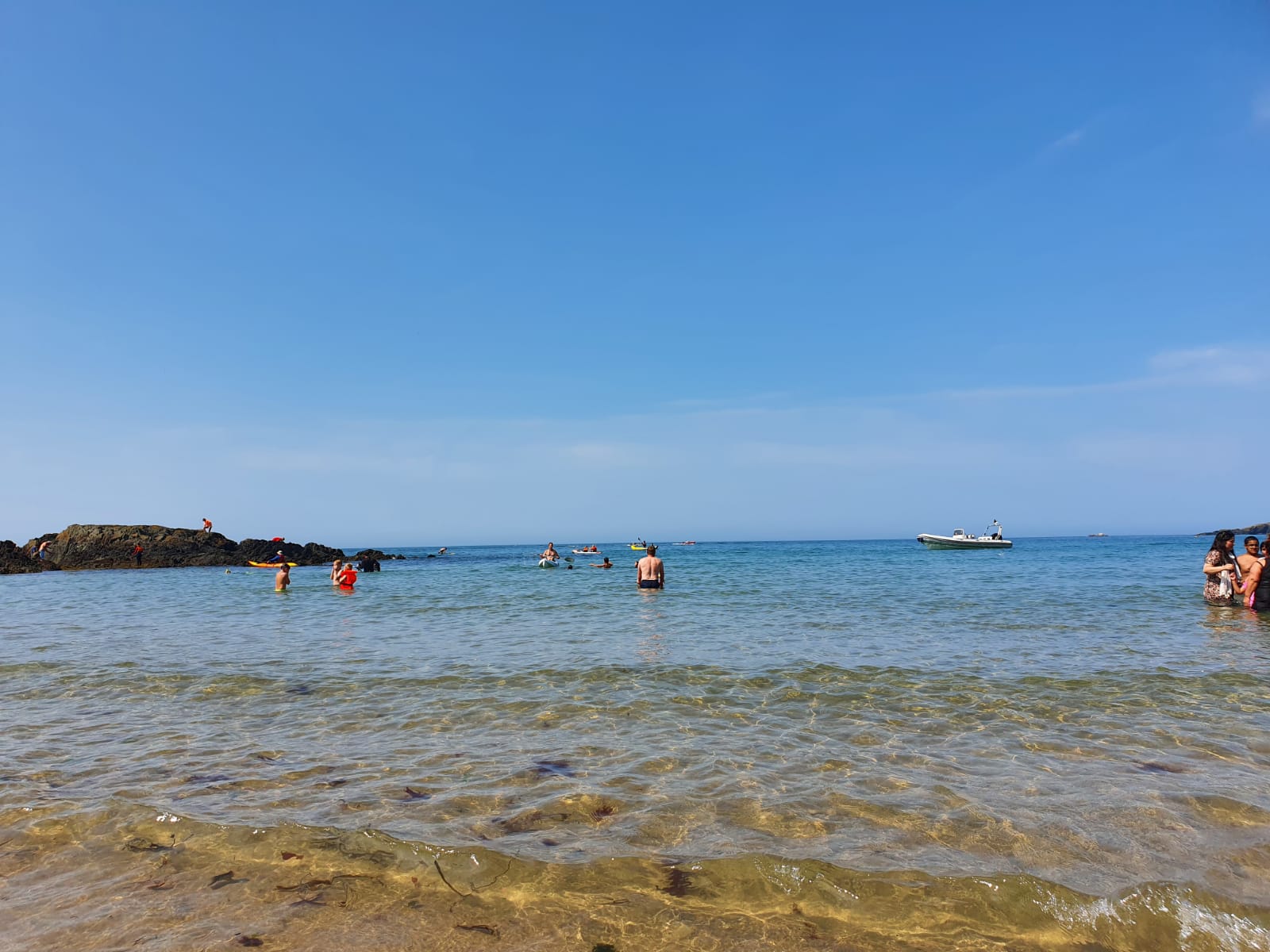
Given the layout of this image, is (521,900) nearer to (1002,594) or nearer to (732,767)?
(732,767)

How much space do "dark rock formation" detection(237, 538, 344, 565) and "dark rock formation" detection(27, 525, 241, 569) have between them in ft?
3.34

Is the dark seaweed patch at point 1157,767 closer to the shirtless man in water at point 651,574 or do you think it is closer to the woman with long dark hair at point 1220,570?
the woman with long dark hair at point 1220,570

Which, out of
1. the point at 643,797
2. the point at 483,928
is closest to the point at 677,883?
the point at 483,928

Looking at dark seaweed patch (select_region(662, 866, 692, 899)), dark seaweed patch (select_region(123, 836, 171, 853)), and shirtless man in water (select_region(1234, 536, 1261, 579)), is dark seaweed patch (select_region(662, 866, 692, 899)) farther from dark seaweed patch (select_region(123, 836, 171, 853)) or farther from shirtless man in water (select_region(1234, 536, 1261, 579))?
shirtless man in water (select_region(1234, 536, 1261, 579))

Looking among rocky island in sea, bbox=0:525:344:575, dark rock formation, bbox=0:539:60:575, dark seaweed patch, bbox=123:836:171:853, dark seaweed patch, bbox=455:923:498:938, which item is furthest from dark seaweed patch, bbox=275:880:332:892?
dark rock formation, bbox=0:539:60:575

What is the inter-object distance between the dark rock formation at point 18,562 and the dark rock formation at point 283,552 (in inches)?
601

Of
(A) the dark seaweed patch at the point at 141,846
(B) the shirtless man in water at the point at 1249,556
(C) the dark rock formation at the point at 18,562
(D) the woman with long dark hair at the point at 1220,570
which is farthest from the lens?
(C) the dark rock formation at the point at 18,562

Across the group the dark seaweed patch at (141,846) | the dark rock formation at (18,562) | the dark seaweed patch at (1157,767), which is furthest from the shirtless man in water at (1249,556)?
the dark rock formation at (18,562)

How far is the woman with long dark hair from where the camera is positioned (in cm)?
1983

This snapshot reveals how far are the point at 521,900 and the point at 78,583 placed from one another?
52.2 m

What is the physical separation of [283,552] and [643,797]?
76656mm

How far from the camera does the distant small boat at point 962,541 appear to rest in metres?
84.4

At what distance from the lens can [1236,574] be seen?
19.8 metres

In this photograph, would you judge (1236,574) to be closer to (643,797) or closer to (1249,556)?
(1249,556)
